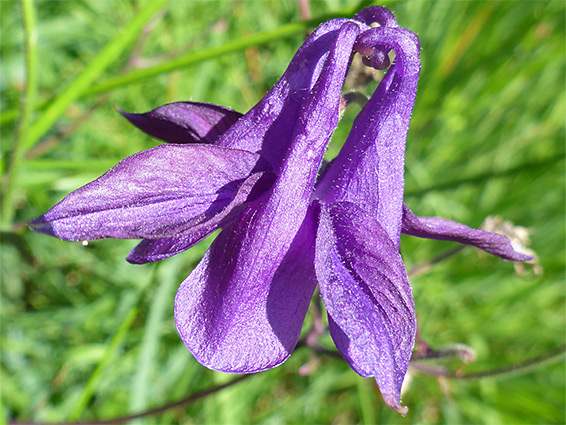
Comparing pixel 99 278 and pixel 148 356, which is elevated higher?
pixel 148 356

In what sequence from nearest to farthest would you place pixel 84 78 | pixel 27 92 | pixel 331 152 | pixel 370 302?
pixel 370 302
pixel 27 92
pixel 84 78
pixel 331 152

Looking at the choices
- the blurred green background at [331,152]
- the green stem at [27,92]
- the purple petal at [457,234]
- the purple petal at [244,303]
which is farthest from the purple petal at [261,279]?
the blurred green background at [331,152]

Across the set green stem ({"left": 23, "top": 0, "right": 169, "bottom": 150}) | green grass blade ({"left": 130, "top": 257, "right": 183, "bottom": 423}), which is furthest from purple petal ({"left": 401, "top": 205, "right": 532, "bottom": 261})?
green grass blade ({"left": 130, "top": 257, "right": 183, "bottom": 423})

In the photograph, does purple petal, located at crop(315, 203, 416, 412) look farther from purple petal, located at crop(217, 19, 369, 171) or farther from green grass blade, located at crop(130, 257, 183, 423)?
green grass blade, located at crop(130, 257, 183, 423)

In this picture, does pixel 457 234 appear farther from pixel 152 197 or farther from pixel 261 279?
pixel 152 197

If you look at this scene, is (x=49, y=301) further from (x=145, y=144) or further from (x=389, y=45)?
(x=389, y=45)

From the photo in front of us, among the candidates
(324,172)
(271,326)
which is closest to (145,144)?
(324,172)

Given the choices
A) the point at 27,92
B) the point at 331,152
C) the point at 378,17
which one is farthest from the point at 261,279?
the point at 331,152

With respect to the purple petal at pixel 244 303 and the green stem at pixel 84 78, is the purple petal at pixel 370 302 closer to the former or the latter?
the purple petal at pixel 244 303
